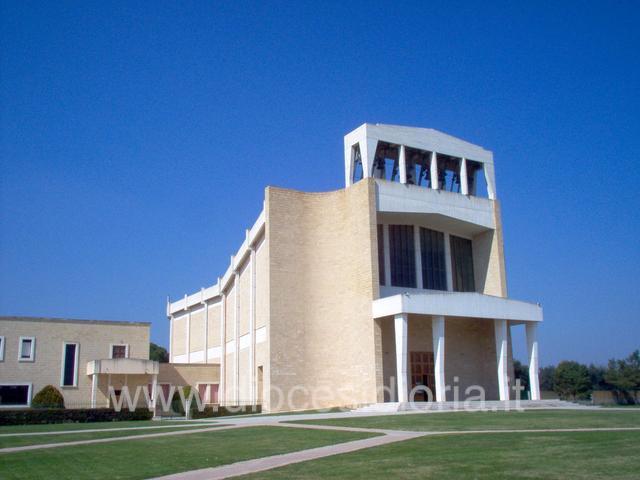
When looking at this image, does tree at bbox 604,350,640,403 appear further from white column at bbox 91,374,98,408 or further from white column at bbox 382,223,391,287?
white column at bbox 91,374,98,408

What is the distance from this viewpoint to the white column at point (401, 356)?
3603 centimetres

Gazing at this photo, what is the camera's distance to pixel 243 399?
156ft

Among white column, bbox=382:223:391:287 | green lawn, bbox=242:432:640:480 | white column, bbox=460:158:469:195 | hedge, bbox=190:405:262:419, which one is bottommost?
hedge, bbox=190:405:262:419

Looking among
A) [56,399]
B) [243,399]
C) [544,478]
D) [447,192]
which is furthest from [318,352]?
[544,478]

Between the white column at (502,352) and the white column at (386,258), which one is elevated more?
the white column at (386,258)

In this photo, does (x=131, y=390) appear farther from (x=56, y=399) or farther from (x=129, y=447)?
(x=129, y=447)

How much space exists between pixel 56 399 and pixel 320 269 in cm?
1892

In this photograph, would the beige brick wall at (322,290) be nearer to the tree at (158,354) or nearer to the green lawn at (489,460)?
the green lawn at (489,460)

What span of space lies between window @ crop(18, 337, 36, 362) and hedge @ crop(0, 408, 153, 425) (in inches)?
460

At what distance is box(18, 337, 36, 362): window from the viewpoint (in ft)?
145

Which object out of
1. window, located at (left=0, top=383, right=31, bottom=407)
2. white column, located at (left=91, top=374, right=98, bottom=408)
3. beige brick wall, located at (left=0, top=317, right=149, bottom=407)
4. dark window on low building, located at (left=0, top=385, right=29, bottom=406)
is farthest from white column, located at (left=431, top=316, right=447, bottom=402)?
dark window on low building, located at (left=0, top=385, right=29, bottom=406)

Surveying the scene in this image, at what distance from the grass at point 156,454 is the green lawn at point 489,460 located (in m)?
2.31

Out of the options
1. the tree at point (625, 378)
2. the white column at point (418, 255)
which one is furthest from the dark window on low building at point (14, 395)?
the tree at point (625, 378)

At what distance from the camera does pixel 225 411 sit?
127 ft
